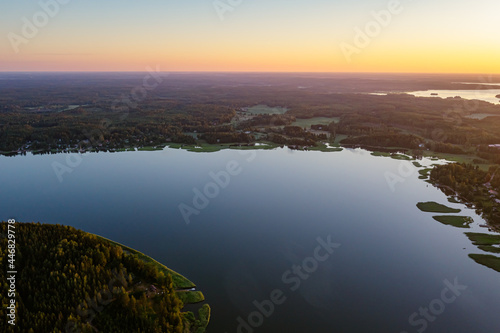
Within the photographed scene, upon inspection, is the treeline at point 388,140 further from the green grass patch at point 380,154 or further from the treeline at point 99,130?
the treeline at point 99,130

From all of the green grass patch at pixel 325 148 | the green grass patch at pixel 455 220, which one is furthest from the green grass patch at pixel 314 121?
the green grass patch at pixel 455 220

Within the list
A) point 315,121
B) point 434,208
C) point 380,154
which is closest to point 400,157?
point 380,154

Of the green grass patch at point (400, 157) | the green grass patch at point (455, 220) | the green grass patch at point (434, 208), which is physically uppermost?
the green grass patch at point (400, 157)

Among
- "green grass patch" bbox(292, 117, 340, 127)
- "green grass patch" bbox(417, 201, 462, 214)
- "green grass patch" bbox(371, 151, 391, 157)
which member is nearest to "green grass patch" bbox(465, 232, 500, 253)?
"green grass patch" bbox(417, 201, 462, 214)

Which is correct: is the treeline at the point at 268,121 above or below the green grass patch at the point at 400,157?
above

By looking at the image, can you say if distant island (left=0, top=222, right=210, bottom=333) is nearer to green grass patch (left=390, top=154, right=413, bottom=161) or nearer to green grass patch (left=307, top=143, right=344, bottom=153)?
green grass patch (left=307, top=143, right=344, bottom=153)

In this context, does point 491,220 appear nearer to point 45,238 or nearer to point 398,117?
point 45,238
